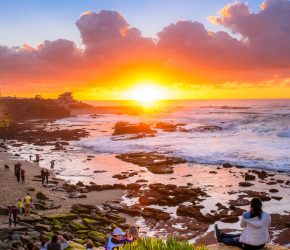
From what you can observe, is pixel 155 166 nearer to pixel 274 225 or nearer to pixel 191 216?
pixel 191 216

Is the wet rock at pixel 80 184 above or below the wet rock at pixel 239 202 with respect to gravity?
above

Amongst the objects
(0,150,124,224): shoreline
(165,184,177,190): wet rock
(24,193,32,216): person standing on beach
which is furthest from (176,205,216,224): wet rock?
(24,193,32,216): person standing on beach

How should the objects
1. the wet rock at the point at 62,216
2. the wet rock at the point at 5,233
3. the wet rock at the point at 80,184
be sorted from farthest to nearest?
the wet rock at the point at 80,184 → the wet rock at the point at 62,216 → the wet rock at the point at 5,233

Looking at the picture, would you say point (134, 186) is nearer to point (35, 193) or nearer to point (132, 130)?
point (35, 193)

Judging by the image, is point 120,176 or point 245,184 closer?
point 245,184

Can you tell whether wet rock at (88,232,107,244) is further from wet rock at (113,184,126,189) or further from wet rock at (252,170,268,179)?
wet rock at (252,170,268,179)

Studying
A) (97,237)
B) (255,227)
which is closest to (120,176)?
(97,237)

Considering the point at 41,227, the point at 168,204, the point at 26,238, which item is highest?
the point at 26,238

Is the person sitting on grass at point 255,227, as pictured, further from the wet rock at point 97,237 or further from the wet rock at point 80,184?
the wet rock at point 80,184

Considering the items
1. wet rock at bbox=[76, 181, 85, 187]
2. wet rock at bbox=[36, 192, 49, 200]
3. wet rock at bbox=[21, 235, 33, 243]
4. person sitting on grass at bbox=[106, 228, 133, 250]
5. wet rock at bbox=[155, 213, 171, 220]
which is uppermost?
person sitting on grass at bbox=[106, 228, 133, 250]

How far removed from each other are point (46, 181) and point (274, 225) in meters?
14.7

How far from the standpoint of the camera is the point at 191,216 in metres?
12.4

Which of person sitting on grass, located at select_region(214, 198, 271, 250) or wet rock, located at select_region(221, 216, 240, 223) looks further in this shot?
wet rock, located at select_region(221, 216, 240, 223)

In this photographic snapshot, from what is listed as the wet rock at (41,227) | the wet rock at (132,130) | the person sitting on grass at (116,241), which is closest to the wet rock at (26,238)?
the wet rock at (41,227)
